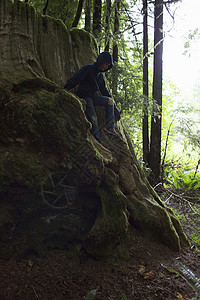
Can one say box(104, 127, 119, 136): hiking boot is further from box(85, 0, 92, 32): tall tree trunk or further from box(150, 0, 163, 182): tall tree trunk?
box(85, 0, 92, 32): tall tree trunk

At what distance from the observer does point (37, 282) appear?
2.98 meters

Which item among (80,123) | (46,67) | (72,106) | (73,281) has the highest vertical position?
(46,67)

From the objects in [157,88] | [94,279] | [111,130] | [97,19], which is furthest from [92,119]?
[157,88]

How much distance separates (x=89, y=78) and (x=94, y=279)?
3444mm

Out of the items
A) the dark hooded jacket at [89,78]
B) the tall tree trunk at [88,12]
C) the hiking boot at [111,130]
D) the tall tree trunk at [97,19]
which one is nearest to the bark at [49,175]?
the hiking boot at [111,130]

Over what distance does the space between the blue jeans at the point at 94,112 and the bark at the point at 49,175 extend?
50 cm

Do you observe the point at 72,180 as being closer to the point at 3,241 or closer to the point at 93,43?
the point at 3,241

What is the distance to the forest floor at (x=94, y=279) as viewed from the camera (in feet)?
9.53

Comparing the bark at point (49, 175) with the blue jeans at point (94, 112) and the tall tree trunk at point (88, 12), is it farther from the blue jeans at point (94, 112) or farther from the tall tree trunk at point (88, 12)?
the tall tree trunk at point (88, 12)

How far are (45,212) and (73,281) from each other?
3.23 feet

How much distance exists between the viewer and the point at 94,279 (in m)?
3.21

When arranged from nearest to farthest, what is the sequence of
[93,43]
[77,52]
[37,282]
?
[37,282]
[77,52]
[93,43]

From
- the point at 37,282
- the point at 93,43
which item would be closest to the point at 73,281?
the point at 37,282

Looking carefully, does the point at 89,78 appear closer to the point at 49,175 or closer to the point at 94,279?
the point at 49,175
